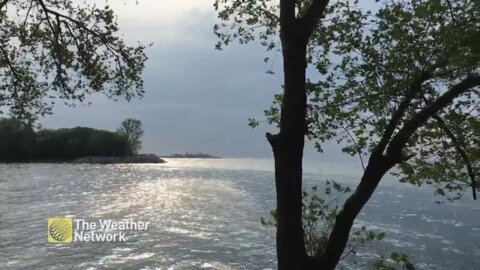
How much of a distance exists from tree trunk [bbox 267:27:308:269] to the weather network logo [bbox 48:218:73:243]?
1234 inches

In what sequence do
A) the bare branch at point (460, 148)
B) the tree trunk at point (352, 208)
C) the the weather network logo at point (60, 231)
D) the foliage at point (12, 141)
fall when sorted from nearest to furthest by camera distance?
the tree trunk at point (352, 208), the bare branch at point (460, 148), the the weather network logo at point (60, 231), the foliage at point (12, 141)

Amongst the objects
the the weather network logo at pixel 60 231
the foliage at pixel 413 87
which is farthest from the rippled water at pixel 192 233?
the foliage at pixel 413 87

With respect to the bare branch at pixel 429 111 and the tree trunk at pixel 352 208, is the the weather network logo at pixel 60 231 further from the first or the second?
the bare branch at pixel 429 111

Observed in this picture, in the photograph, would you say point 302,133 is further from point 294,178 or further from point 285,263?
point 285,263

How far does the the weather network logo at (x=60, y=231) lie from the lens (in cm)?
3665

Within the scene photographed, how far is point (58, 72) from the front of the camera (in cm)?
1380

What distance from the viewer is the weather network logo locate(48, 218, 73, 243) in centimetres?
3665

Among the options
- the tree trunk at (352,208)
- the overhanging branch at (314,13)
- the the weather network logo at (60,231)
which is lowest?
the the weather network logo at (60,231)

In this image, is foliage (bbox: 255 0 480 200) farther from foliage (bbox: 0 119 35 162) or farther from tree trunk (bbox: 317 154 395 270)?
foliage (bbox: 0 119 35 162)

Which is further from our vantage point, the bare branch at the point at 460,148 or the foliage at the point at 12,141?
the foliage at the point at 12,141

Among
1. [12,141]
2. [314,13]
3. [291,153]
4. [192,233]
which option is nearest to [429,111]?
[291,153]

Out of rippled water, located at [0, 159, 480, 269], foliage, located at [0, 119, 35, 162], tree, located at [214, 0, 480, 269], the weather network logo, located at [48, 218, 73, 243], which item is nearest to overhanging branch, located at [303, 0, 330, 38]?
tree, located at [214, 0, 480, 269]

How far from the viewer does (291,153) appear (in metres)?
8.57

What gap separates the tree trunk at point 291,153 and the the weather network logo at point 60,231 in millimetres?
31341
